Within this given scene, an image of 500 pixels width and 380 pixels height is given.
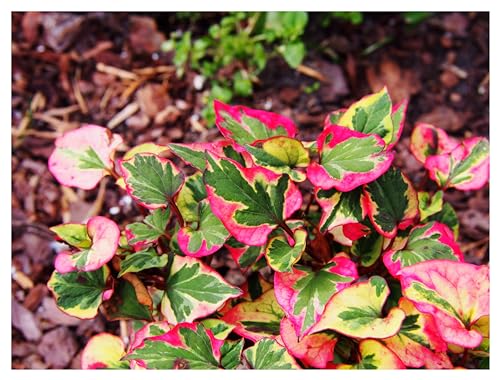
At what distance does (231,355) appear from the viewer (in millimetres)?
1042

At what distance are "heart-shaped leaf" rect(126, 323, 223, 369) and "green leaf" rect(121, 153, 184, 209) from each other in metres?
0.23

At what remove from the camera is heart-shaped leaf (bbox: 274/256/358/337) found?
3.43 feet

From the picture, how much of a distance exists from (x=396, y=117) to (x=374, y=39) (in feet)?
3.50

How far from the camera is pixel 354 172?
103 centimetres

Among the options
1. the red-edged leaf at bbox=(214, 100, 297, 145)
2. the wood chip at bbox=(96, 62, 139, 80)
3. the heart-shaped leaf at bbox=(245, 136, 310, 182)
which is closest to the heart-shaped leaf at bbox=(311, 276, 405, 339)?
the heart-shaped leaf at bbox=(245, 136, 310, 182)

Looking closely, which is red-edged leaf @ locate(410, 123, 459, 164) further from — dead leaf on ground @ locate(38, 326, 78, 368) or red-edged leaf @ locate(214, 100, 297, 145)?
dead leaf on ground @ locate(38, 326, 78, 368)

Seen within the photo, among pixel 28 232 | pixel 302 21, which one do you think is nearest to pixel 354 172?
pixel 302 21

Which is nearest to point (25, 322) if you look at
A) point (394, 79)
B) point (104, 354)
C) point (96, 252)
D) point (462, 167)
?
point (104, 354)

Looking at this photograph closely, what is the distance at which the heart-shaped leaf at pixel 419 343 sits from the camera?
1083mm

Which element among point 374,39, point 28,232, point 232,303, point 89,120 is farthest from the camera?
point 374,39

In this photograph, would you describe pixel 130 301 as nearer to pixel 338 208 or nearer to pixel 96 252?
pixel 96 252

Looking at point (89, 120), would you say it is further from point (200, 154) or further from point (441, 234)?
point (441, 234)

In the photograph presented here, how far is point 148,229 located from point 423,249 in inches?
20.0

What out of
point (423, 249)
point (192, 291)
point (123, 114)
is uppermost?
point (423, 249)
